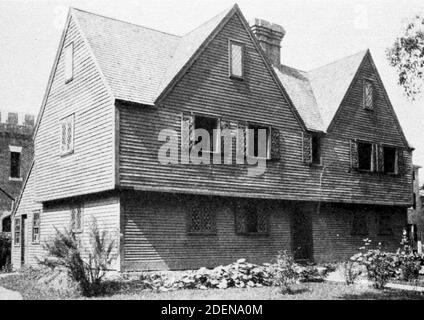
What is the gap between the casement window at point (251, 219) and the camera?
22.0 metres

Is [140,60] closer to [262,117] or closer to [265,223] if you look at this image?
[262,117]

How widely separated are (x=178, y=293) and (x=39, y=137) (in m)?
12.0

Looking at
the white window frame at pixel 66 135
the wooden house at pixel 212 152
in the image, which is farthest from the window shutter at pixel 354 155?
the white window frame at pixel 66 135

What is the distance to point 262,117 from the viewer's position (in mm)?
22859

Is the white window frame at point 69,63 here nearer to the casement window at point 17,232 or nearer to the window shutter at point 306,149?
the casement window at point 17,232

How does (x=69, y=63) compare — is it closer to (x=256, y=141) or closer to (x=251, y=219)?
(x=256, y=141)

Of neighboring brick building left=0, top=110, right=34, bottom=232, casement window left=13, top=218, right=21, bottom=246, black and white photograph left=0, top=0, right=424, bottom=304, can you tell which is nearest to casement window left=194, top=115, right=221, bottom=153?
black and white photograph left=0, top=0, right=424, bottom=304

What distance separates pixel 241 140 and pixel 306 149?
3972 mm

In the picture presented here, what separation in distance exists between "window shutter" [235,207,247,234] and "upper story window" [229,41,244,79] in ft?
17.9

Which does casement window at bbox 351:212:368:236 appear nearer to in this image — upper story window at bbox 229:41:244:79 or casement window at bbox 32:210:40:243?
upper story window at bbox 229:41:244:79

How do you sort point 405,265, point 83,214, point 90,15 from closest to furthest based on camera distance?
point 405,265 < point 83,214 < point 90,15

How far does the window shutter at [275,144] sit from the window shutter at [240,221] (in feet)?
8.86

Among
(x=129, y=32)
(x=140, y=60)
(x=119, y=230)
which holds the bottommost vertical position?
(x=119, y=230)
